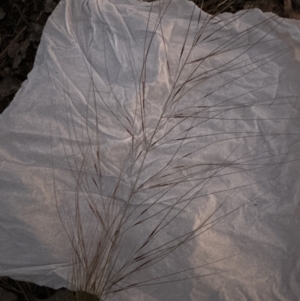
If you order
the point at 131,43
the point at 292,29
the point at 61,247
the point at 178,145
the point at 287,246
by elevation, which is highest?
the point at 292,29

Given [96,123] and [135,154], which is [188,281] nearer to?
[135,154]

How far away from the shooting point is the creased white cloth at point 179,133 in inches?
42.1

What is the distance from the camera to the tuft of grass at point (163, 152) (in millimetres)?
1067

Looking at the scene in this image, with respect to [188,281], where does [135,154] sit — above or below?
above

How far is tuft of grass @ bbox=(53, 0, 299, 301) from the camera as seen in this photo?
1067mm

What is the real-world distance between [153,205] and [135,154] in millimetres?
145

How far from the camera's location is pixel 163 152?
115cm

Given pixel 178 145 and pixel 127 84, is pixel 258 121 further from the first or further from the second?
pixel 127 84

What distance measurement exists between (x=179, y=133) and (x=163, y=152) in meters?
0.07

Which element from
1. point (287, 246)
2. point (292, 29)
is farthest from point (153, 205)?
point (292, 29)

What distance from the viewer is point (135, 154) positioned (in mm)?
1135

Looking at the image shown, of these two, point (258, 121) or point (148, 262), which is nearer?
point (148, 262)

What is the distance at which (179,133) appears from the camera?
1.16 m

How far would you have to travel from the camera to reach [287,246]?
1096 mm
